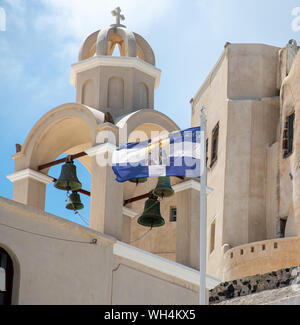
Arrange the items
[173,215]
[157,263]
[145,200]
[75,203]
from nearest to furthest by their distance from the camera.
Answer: [157,263] < [75,203] < [145,200] < [173,215]

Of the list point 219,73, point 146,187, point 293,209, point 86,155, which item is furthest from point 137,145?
point 219,73

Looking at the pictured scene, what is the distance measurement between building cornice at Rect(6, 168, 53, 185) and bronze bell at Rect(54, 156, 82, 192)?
7.6 inches

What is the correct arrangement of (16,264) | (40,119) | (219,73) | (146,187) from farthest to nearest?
(219,73) < (146,187) < (40,119) < (16,264)

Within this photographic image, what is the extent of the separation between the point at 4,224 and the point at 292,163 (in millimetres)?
20384

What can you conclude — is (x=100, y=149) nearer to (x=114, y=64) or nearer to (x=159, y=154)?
(x=159, y=154)

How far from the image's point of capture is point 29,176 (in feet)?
68.1

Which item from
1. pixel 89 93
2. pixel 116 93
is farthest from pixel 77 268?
pixel 89 93

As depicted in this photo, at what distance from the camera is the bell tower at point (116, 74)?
21.5 m

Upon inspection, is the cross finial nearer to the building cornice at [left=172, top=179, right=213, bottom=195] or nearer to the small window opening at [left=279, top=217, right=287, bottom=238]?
the building cornice at [left=172, top=179, right=213, bottom=195]

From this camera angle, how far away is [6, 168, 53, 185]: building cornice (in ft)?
68.2

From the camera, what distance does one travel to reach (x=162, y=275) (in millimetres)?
20094

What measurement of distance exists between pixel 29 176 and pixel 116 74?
2379mm

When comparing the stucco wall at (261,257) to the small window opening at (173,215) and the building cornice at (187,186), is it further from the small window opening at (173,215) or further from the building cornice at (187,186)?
the building cornice at (187,186)

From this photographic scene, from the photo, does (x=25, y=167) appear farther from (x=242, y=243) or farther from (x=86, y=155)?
(x=242, y=243)
